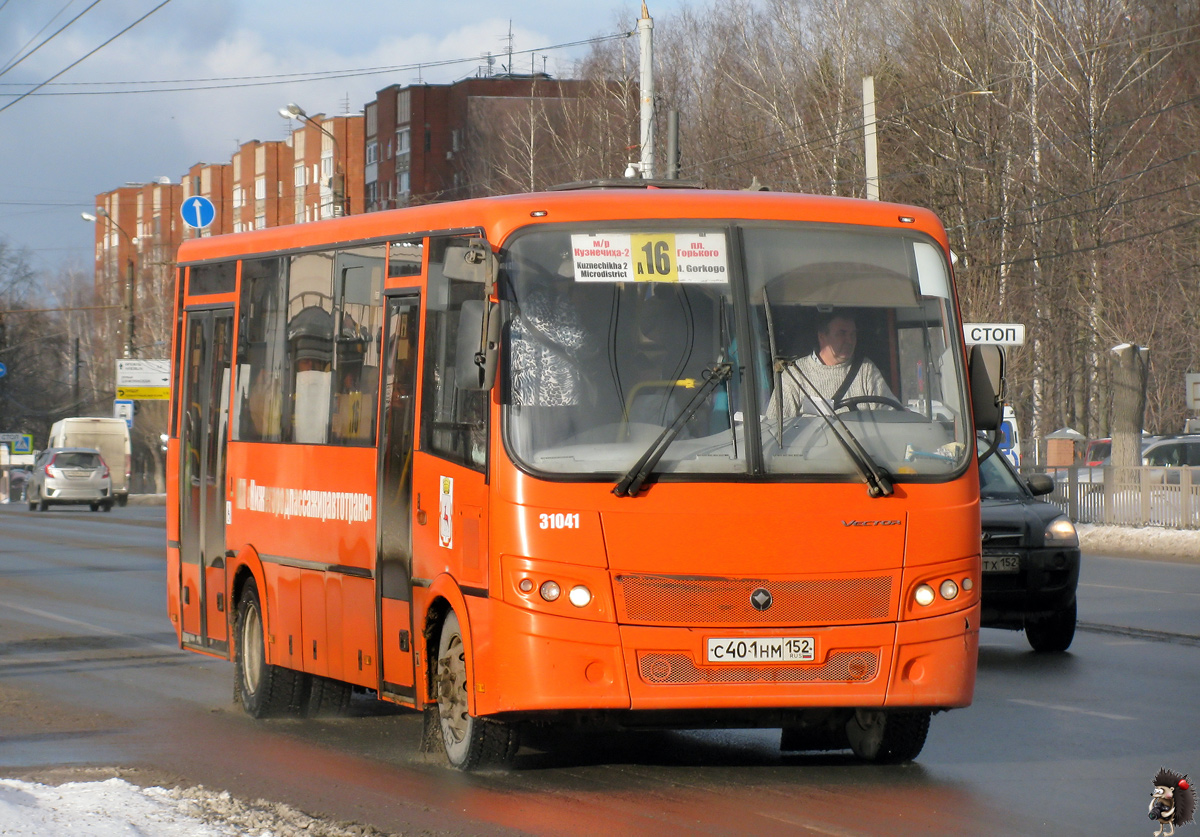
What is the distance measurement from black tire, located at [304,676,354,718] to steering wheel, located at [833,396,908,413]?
158 inches

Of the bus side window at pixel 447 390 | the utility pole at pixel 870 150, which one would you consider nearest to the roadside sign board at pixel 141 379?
the utility pole at pixel 870 150

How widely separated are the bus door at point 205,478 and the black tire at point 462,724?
10.4ft

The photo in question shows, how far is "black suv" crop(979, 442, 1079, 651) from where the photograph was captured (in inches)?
532

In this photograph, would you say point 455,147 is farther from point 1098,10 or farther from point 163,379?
point 1098,10

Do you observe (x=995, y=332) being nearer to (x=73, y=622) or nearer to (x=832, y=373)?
(x=73, y=622)

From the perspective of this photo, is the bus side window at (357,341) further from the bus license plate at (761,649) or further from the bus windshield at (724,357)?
the bus license plate at (761,649)

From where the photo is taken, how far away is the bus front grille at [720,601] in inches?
295

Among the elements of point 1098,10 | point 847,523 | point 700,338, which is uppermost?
point 1098,10

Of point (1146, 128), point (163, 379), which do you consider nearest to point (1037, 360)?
point (1146, 128)

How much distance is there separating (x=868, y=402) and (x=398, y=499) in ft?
7.73

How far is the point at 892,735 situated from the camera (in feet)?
27.7

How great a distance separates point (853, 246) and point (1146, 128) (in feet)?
129

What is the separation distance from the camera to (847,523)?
7637 mm

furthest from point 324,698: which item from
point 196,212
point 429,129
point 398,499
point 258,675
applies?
point 429,129
